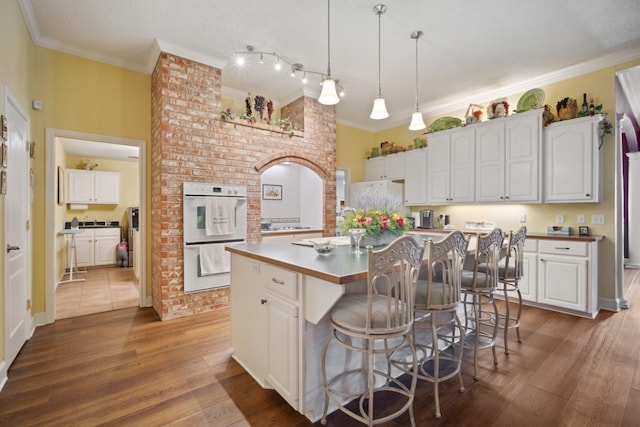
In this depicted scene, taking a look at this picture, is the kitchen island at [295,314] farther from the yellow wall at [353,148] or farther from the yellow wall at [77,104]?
the yellow wall at [353,148]

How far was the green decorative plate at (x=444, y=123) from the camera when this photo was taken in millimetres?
4804

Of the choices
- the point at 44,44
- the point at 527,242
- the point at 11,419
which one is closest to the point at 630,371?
the point at 527,242

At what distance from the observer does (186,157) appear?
11.8 feet

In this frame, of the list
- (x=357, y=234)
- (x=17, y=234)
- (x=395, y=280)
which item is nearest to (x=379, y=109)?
(x=357, y=234)

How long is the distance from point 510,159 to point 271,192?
4.42 metres

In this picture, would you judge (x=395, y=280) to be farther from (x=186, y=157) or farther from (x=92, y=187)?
(x=92, y=187)

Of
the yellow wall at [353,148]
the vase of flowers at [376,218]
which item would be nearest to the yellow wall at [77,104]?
the vase of flowers at [376,218]

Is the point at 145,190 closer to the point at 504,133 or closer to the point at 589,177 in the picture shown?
the point at 504,133

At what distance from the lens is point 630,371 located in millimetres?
2291

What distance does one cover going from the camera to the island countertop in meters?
1.47

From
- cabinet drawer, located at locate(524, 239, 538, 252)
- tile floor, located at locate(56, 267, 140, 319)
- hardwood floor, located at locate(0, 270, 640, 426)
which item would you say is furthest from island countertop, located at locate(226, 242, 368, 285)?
cabinet drawer, located at locate(524, 239, 538, 252)

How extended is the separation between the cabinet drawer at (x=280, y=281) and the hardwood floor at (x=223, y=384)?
0.72 m

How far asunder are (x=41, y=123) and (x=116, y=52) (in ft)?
3.66

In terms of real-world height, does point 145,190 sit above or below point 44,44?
below
